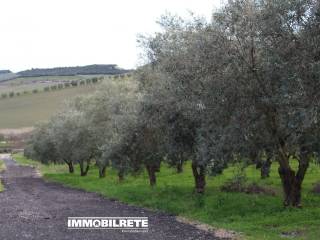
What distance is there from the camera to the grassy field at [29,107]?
564 feet

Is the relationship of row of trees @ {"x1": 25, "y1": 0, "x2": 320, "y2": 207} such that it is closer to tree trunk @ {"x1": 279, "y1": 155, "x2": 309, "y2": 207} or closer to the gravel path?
tree trunk @ {"x1": 279, "y1": 155, "x2": 309, "y2": 207}

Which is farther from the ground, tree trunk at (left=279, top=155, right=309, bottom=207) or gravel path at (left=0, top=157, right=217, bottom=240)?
tree trunk at (left=279, top=155, right=309, bottom=207)

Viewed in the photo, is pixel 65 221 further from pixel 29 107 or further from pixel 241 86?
pixel 29 107

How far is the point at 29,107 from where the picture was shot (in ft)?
602

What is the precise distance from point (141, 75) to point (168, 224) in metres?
13.5

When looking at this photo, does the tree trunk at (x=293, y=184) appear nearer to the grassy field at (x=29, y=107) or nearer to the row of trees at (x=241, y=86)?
the row of trees at (x=241, y=86)

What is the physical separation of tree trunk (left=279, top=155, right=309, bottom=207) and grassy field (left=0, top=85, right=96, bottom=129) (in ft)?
467

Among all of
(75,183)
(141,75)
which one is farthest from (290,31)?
(75,183)

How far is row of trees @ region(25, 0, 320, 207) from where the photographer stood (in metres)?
17.3

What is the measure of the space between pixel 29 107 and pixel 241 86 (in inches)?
6715

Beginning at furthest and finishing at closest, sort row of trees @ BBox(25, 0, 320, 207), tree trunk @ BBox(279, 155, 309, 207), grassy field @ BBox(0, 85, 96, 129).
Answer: grassy field @ BBox(0, 85, 96, 129) < tree trunk @ BBox(279, 155, 309, 207) < row of trees @ BBox(25, 0, 320, 207)

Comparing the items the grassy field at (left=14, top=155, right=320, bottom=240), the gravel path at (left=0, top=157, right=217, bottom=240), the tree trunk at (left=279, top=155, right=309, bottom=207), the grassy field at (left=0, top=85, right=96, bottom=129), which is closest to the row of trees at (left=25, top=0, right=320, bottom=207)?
the tree trunk at (left=279, top=155, right=309, bottom=207)

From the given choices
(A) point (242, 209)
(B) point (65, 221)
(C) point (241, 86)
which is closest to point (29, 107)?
(B) point (65, 221)

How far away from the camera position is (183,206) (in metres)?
28.8
